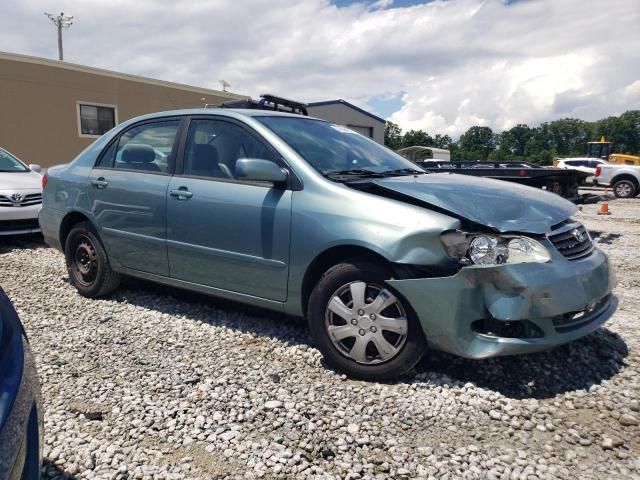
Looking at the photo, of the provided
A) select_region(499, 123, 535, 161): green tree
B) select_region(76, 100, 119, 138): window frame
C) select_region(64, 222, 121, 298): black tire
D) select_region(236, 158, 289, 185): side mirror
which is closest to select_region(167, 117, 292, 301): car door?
select_region(236, 158, 289, 185): side mirror

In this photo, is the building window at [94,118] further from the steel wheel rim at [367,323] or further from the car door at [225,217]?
the steel wheel rim at [367,323]

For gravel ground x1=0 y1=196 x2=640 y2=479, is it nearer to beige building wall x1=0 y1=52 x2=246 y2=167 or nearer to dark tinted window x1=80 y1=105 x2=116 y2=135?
beige building wall x1=0 y1=52 x2=246 y2=167

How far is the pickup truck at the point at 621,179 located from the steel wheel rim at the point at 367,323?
18001 mm

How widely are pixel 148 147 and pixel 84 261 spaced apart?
4.20 feet

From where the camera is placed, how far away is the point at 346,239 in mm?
2994

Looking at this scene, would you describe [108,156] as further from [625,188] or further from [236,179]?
[625,188]

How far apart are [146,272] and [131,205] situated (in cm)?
56

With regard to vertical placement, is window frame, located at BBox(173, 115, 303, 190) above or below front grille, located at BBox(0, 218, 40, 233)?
above

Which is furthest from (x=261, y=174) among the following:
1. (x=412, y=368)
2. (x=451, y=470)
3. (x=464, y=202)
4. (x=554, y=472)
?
(x=554, y=472)

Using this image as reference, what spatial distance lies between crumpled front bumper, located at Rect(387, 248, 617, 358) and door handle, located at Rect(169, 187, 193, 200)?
5.70 ft

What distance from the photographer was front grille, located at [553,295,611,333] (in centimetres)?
283

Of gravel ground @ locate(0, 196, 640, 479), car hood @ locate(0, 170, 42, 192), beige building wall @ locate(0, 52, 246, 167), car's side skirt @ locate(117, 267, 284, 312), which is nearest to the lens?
gravel ground @ locate(0, 196, 640, 479)

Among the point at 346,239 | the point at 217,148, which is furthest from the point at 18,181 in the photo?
the point at 346,239

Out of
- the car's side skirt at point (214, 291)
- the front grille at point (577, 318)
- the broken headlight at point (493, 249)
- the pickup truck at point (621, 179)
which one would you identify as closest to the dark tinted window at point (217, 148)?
the car's side skirt at point (214, 291)
